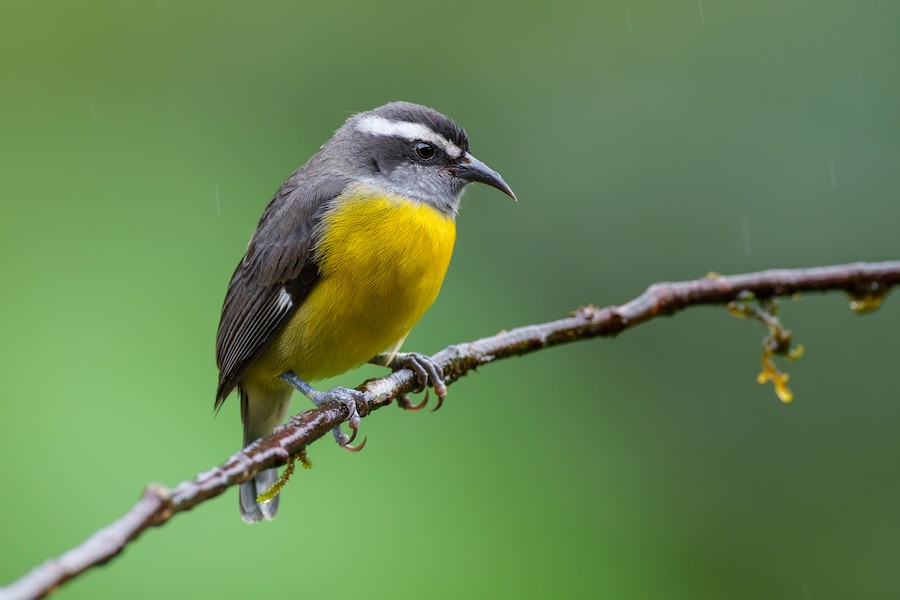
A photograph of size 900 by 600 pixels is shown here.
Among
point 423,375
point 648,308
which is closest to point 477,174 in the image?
point 423,375

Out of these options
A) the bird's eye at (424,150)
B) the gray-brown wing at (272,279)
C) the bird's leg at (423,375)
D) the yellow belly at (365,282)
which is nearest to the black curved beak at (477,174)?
the bird's eye at (424,150)

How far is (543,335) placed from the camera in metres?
3.20

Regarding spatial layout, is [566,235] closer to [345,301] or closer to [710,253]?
[710,253]

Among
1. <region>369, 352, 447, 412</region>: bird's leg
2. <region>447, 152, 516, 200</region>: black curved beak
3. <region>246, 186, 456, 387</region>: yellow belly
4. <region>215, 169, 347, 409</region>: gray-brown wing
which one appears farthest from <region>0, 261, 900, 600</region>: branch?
<region>447, 152, 516, 200</region>: black curved beak

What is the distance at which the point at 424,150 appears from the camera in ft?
14.3

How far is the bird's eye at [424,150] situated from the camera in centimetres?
436

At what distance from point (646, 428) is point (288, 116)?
2580mm

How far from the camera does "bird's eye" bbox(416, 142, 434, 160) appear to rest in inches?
172

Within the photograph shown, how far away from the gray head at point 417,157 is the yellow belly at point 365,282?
17cm

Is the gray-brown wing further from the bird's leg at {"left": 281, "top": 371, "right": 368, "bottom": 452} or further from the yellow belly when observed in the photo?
the bird's leg at {"left": 281, "top": 371, "right": 368, "bottom": 452}

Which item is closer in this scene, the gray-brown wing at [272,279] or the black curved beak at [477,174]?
the gray-brown wing at [272,279]

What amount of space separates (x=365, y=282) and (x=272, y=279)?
51 centimetres

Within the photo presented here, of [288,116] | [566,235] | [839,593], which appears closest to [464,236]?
[566,235]

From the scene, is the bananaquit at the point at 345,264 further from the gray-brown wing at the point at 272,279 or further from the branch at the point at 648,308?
the branch at the point at 648,308
